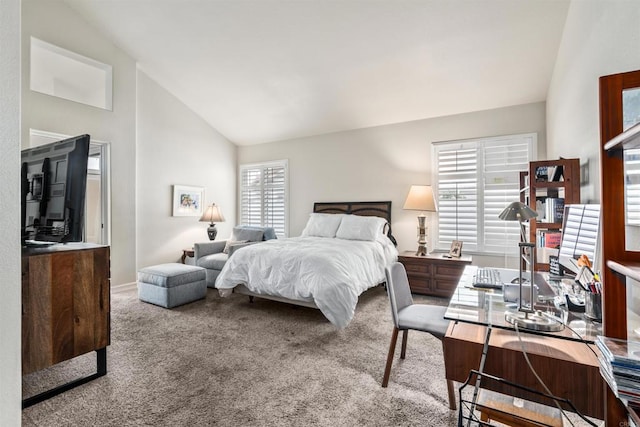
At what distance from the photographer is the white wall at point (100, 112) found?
3.59 meters

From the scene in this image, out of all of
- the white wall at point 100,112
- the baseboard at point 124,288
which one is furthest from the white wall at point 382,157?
the baseboard at point 124,288

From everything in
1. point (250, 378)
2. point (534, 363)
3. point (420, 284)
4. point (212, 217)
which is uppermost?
point (212, 217)

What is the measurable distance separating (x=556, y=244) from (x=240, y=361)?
9.01ft

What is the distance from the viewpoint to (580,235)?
186 cm

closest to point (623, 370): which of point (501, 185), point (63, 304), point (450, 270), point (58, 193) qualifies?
point (58, 193)

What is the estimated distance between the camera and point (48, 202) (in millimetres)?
1824

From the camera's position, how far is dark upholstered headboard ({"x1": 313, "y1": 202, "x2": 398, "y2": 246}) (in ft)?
16.2

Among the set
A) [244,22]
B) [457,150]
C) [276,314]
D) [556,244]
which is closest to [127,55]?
[244,22]

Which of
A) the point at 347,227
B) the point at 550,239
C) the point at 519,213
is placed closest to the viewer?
the point at 519,213

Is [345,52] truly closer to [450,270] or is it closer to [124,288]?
[450,270]

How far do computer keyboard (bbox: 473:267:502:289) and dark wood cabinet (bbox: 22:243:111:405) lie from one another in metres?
2.57

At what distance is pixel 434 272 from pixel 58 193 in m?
3.92

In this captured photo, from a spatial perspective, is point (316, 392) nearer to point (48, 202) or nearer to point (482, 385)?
point (482, 385)

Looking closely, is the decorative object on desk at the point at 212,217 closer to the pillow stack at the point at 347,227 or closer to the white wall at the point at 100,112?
the white wall at the point at 100,112
